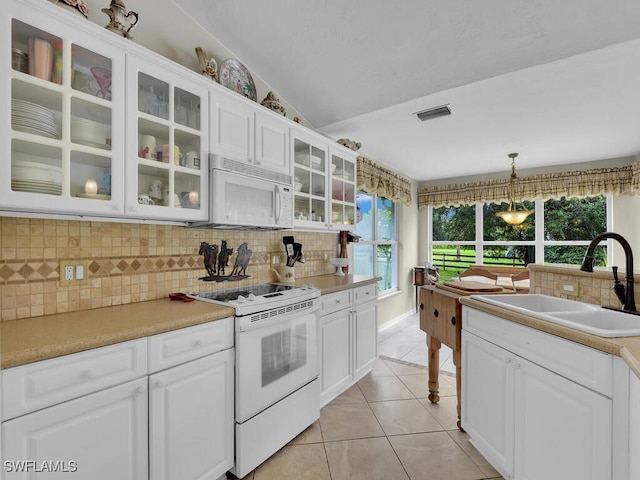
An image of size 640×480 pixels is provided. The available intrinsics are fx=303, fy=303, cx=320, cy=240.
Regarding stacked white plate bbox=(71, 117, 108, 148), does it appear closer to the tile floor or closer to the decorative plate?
the decorative plate

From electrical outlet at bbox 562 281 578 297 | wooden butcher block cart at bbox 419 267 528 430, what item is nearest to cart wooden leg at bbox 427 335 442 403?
wooden butcher block cart at bbox 419 267 528 430

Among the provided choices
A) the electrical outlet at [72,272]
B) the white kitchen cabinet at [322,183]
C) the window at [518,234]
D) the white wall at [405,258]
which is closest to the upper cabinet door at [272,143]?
the white kitchen cabinet at [322,183]

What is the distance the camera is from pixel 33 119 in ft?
3.87

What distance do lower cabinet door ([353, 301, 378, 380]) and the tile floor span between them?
0.16m

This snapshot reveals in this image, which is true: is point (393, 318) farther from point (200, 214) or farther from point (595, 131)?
point (200, 214)

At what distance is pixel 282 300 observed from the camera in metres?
1.84

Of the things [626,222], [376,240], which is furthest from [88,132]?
[626,222]

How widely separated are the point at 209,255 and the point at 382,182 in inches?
109

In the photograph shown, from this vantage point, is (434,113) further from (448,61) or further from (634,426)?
(634,426)

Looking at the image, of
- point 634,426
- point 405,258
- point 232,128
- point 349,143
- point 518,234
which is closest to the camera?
point 634,426

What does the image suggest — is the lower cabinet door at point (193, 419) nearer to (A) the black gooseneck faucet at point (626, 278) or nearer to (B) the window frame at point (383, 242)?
(A) the black gooseneck faucet at point (626, 278)

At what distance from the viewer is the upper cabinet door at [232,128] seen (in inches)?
72.1

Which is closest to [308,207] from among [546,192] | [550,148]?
[550,148]

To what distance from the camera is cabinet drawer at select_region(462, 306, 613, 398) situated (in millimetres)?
1073
